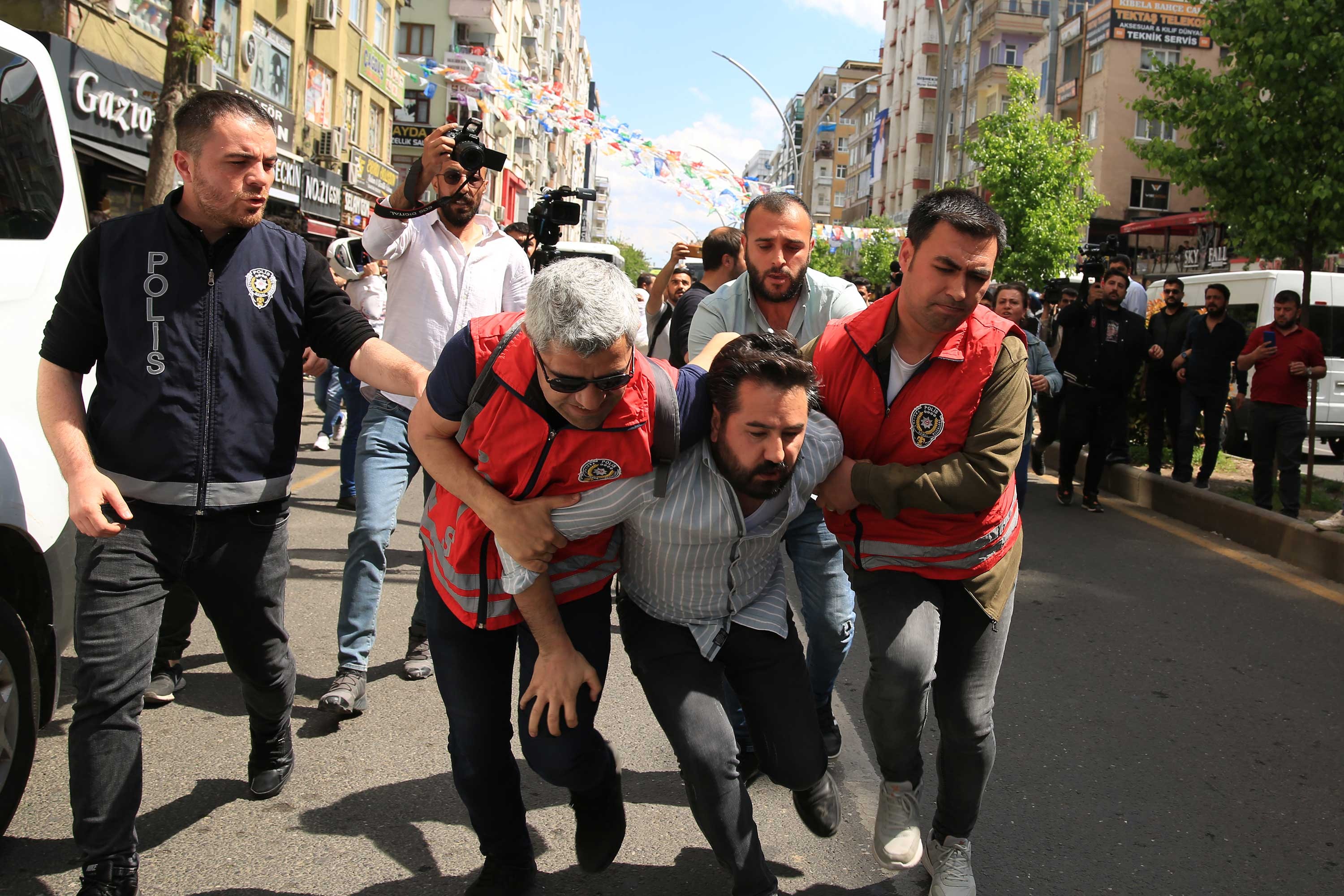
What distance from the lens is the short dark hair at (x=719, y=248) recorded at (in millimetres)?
5320

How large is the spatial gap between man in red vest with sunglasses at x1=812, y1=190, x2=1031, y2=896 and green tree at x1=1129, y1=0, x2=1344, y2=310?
10.4 metres

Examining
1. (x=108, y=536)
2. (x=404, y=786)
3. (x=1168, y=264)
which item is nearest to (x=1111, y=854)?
(x=404, y=786)

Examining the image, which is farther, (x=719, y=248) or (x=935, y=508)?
(x=719, y=248)

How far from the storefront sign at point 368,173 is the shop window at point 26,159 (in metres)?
25.2

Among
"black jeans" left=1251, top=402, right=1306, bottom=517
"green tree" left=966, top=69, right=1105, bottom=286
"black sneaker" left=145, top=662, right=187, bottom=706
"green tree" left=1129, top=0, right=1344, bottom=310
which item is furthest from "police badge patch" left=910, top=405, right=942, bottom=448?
"green tree" left=966, top=69, right=1105, bottom=286

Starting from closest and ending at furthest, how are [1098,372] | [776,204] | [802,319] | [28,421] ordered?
1. [28,421]
2. [776,204]
3. [802,319]
4. [1098,372]

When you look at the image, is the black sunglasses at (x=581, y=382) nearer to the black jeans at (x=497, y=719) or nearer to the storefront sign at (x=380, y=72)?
the black jeans at (x=497, y=719)

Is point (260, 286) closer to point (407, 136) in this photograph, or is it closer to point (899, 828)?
point (899, 828)

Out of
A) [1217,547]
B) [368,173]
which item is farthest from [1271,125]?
[368,173]

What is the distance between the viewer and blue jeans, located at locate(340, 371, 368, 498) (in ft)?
24.1

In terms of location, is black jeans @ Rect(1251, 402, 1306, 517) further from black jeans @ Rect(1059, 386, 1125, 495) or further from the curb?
Result: black jeans @ Rect(1059, 386, 1125, 495)

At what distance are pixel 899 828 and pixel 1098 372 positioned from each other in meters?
7.04

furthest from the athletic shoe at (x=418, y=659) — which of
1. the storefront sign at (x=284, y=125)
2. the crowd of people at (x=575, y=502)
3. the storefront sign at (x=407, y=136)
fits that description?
the storefront sign at (x=407, y=136)

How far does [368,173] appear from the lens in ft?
97.7
